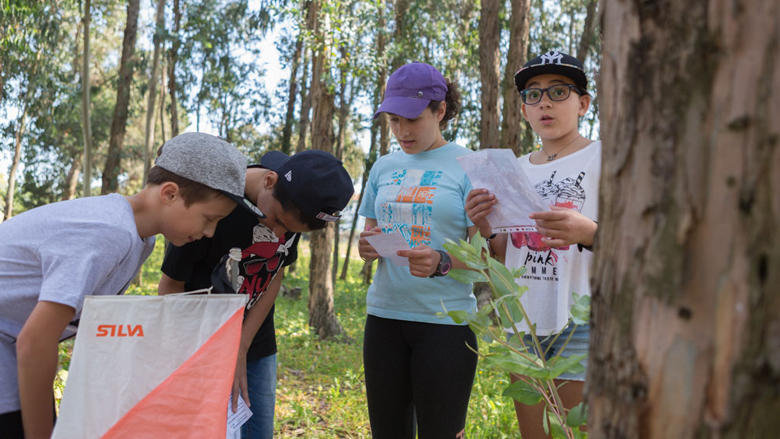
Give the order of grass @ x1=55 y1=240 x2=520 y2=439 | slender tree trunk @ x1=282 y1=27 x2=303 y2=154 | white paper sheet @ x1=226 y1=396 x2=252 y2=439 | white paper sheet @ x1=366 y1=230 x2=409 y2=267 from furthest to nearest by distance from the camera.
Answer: slender tree trunk @ x1=282 y1=27 x2=303 y2=154
grass @ x1=55 y1=240 x2=520 y2=439
white paper sheet @ x1=366 y1=230 x2=409 y2=267
white paper sheet @ x1=226 y1=396 x2=252 y2=439

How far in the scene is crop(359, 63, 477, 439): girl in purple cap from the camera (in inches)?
81.4

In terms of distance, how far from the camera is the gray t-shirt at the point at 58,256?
134 cm

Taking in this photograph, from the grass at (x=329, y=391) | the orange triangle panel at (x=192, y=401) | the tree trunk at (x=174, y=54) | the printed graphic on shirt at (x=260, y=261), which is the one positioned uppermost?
the tree trunk at (x=174, y=54)

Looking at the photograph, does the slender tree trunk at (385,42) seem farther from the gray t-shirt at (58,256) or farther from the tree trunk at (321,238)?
the gray t-shirt at (58,256)

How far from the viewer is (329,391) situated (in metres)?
4.90

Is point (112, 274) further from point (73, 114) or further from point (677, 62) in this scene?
point (73, 114)

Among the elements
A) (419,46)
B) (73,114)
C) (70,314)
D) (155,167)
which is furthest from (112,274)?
(73,114)

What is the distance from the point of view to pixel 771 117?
1.88 feet

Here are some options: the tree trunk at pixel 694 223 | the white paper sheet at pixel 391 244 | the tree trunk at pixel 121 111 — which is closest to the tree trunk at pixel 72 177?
the tree trunk at pixel 121 111

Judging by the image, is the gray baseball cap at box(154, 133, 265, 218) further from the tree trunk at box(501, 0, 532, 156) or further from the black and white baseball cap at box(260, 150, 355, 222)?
the tree trunk at box(501, 0, 532, 156)

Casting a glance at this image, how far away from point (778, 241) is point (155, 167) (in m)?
1.51

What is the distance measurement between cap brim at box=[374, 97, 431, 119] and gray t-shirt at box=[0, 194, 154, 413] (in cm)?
102

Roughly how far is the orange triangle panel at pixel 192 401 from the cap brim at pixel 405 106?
1.07m

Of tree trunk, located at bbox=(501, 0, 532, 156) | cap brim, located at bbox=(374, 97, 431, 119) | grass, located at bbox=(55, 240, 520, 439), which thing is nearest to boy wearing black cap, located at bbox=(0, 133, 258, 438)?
cap brim, located at bbox=(374, 97, 431, 119)
